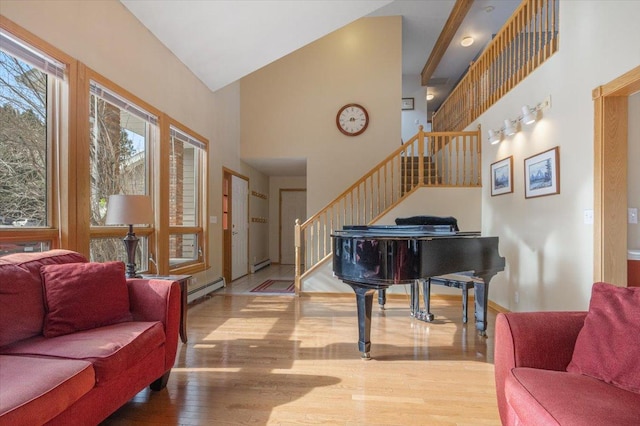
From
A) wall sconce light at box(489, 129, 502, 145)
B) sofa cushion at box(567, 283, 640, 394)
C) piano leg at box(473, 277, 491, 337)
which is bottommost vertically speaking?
piano leg at box(473, 277, 491, 337)

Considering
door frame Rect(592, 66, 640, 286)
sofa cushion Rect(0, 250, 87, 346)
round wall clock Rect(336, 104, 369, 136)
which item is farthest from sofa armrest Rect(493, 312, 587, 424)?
round wall clock Rect(336, 104, 369, 136)

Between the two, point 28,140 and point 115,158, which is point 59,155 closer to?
point 28,140

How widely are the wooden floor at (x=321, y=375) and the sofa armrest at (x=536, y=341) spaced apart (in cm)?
55

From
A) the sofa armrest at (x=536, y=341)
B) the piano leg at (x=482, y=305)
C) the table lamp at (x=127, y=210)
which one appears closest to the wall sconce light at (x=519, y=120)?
the piano leg at (x=482, y=305)

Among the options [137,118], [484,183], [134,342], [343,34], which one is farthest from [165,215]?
[343,34]

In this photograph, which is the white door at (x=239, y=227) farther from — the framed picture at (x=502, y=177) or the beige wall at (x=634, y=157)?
the beige wall at (x=634, y=157)

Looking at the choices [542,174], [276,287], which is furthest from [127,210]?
[542,174]

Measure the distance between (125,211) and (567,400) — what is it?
9.13ft

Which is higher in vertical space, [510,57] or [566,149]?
[510,57]

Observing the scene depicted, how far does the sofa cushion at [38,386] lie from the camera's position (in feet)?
3.68

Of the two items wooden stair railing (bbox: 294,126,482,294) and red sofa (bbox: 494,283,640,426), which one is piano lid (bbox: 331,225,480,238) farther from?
wooden stair railing (bbox: 294,126,482,294)

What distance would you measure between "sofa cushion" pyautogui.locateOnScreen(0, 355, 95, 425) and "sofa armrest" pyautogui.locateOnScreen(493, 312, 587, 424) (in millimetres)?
1854

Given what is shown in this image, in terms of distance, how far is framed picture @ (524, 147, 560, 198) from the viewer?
3017mm

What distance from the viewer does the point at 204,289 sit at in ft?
15.3
